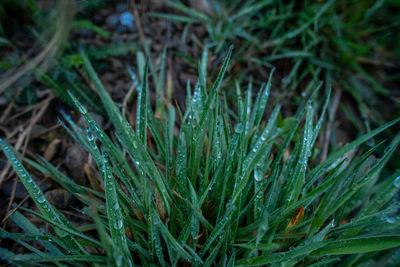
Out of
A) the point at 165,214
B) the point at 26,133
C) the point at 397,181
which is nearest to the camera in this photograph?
the point at 397,181

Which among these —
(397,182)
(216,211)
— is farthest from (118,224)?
(397,182)

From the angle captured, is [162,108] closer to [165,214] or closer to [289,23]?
[165,214]

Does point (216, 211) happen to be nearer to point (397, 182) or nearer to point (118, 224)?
point (118, 224)

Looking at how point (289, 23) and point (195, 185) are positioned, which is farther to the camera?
point (289, 23)

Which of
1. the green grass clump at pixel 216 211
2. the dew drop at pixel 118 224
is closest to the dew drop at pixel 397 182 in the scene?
the green grass clump at pixel 216 211

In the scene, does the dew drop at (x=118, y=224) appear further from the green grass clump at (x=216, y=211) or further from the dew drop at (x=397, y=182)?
the dew drop at (x=397, y=182)

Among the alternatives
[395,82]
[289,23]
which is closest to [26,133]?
[289,23]

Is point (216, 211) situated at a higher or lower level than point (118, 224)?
lower

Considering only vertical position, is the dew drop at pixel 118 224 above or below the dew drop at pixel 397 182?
below

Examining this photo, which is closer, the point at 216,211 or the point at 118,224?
the point at 118,224

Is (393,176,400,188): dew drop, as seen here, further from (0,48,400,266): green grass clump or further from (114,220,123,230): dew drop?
(114,220,123,230): dew drop

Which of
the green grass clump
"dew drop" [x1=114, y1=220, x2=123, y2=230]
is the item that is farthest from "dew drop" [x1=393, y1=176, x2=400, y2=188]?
"dew drop" [x1=114, y1=220, x2=123, y2=230]
